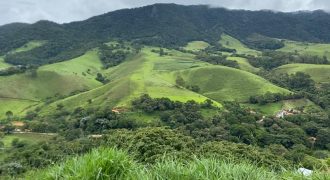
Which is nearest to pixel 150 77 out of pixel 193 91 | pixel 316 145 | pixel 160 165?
pixel 193 91

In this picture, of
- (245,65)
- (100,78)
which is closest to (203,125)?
(100,78)

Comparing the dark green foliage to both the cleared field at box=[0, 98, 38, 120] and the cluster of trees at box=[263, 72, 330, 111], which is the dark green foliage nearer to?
the cleared field at box=[0, 98, 38, 120]

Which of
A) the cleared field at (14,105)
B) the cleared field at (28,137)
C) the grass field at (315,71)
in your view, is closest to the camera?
the cleared field at (28,137)

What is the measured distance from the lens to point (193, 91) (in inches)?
5261

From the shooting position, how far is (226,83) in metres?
137

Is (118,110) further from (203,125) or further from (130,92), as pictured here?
(203,125)

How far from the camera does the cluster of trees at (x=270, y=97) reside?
11825cm

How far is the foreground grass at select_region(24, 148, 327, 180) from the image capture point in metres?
8.22

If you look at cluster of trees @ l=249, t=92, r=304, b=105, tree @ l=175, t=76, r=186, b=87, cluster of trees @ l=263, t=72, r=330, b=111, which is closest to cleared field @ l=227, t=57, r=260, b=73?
cluster of trees @ l=263, t=72, r=330, b=111

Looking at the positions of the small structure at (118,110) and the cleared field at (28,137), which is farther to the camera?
the small structure at (118,110)

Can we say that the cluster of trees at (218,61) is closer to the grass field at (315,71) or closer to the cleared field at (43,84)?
the grass field at (315,71)

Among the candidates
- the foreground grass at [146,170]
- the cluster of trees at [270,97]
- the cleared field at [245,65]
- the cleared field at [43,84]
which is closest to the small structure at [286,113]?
the cluster of trees at [270,97]

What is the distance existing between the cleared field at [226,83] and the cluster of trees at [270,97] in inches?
155

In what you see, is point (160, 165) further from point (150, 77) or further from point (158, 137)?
point (150, 77)
